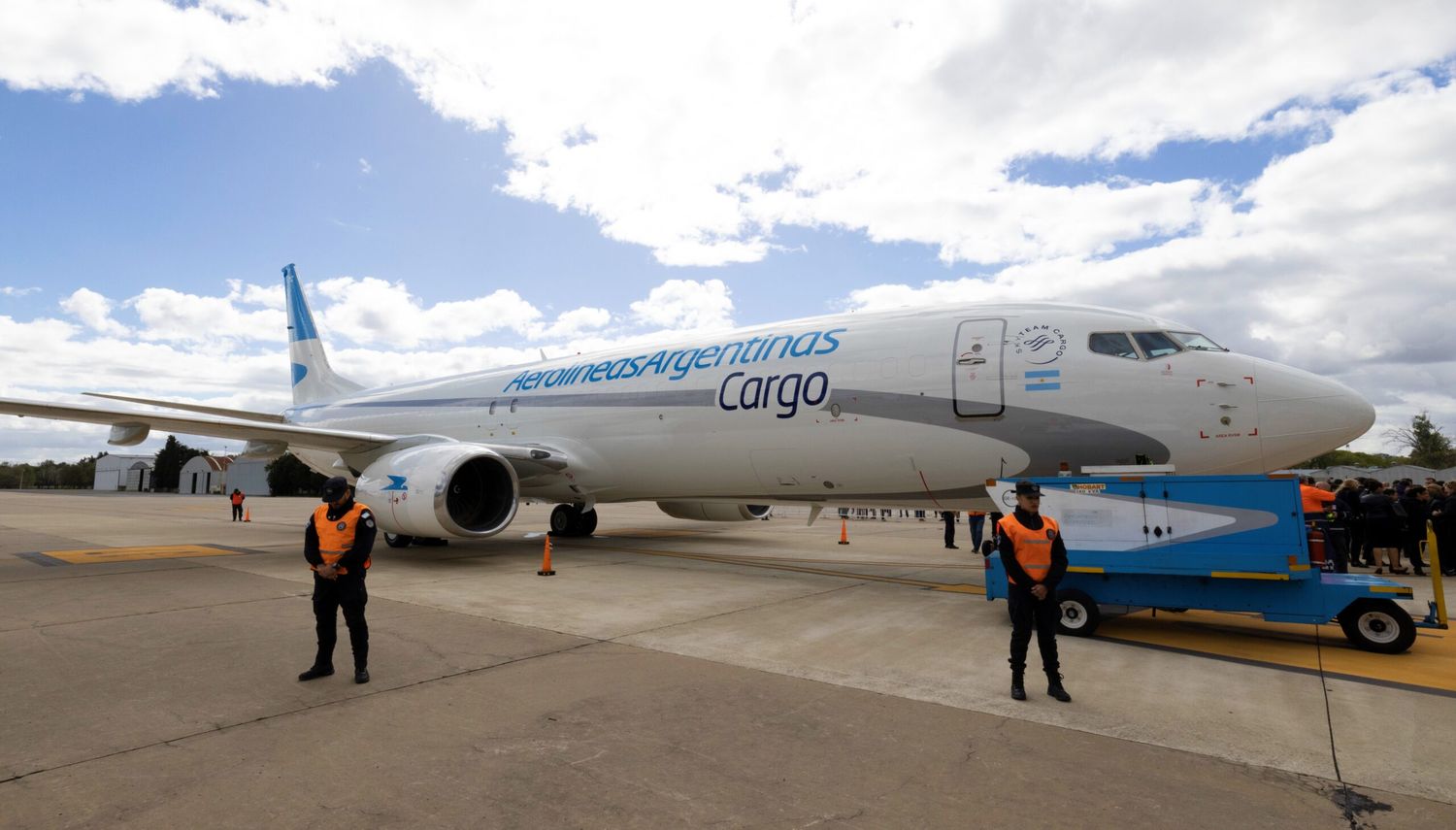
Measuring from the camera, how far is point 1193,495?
6.22 m

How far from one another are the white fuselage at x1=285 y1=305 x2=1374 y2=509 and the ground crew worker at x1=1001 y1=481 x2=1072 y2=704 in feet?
12.6

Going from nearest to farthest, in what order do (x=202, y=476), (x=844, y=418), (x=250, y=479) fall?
1. (x=844, y=418)
2. (x=250, y=479)
3. (x=202, y=476)

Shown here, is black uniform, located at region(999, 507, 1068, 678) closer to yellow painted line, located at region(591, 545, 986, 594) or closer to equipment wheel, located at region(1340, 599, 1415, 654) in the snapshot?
equipment wheel, located at region(1340, 599, 1415, 654)

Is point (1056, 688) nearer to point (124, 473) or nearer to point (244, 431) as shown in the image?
point (244, 431)

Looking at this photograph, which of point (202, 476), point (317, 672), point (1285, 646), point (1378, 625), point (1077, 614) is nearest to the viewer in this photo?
point (317, 672)

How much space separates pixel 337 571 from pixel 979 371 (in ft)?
22.7

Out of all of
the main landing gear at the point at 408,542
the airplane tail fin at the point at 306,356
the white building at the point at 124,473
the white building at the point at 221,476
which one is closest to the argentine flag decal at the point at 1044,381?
the main landing gear at the point at 408,542

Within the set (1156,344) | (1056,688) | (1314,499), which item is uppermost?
(1156,344)

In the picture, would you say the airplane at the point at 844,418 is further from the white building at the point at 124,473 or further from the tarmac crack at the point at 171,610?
the white building at the point at 124,473

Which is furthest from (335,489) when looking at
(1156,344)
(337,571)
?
(1156,344)

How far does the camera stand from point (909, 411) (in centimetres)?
901

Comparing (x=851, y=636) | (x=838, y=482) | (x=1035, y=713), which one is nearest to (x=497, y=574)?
(x=838, y=482)

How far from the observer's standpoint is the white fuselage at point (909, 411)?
24.4 ft

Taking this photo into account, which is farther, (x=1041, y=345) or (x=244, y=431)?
(x=244, y=431)
